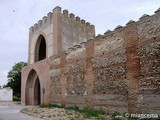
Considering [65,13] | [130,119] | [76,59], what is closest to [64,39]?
[65,13]

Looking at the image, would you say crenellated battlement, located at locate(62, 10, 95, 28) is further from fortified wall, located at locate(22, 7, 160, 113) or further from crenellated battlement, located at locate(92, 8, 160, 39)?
crenellated battlement, located at locate(92, 8, 160, 39)

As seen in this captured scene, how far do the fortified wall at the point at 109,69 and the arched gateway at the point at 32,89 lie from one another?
294 centimetres

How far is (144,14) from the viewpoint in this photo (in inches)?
460

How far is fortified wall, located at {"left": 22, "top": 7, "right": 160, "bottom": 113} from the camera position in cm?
1085

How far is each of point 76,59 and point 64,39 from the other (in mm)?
5566

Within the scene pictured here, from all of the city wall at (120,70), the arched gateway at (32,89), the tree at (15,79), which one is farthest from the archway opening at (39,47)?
the tree at (15,79)

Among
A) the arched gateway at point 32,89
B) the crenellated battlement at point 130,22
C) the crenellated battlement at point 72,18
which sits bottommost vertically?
the arched gateway at point 32,89

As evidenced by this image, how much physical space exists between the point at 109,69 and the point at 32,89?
561 inches

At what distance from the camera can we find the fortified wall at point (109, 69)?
10852 millimetres

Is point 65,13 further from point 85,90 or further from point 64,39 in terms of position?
point 85,90

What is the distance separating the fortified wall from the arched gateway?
294cm

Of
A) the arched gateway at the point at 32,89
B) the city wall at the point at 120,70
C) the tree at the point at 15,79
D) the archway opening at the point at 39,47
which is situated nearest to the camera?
the city wall at the point at 120,70

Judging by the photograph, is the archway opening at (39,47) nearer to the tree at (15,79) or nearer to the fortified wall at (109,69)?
the fortified wall at (109,69)

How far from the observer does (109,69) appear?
13.3 meters
